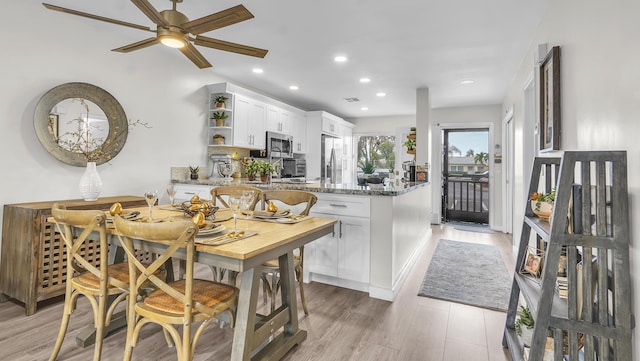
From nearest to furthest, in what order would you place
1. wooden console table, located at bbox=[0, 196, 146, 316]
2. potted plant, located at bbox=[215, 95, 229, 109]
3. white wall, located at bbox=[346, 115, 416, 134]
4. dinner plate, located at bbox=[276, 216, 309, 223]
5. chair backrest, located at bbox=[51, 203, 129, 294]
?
chair backrest, located at bbox=[51, 203, 129, 294]
dinner plate, located at bbox=[276, 216, 309, 223]
wooden console table, located at bbox=[0, 196, 146, 316]
potted plant, located at bbox=[215, 95, 229, 109]
white wall, located at bbox=[346, 115, 416, 134]

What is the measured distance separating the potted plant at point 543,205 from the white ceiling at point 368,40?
1683 millimetres

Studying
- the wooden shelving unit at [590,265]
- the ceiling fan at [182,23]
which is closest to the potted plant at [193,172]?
the ceiling fan at [182,23]

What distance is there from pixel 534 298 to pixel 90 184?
11.2ft

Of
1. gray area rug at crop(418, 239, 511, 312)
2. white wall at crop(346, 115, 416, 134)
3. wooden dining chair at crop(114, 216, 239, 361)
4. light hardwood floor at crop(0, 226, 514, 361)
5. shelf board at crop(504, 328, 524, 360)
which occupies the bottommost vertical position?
light hardwood floor at crop(0, 226, 514, 361)

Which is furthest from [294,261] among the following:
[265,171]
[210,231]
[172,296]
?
[265,171]

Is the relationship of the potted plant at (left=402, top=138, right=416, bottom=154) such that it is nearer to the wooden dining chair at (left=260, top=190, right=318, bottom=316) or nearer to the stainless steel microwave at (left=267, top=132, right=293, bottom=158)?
the stainless steel microwave at (left=267, top=132, right=293, bottom=158)

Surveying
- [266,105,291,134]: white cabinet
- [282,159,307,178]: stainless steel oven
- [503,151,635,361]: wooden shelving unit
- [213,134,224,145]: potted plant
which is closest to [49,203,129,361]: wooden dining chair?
[503,151,635,361]: wooden shelving unit

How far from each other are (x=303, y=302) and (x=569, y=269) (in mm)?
1709

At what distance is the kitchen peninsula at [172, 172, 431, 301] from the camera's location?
8.91ft

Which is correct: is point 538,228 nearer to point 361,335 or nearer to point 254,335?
point 361,335

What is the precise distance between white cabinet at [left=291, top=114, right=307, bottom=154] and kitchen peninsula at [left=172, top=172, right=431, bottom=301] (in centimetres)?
289

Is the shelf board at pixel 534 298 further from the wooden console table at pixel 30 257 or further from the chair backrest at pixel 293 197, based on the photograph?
the wooden console table at pixel 30 257

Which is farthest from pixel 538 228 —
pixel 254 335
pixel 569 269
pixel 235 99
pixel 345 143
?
pixel 345 143

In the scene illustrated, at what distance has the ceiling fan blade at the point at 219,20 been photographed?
174 centimetres
